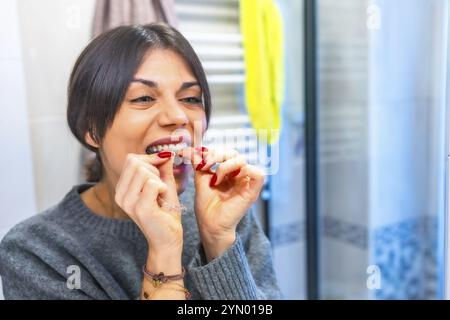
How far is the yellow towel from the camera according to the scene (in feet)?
3.78

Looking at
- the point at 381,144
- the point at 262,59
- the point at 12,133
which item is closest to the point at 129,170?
the point at 12,133

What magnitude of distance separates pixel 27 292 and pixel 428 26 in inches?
45.9

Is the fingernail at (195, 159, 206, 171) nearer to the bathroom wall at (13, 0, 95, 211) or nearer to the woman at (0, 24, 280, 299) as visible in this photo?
the woman at (0, 24, 280, 299)

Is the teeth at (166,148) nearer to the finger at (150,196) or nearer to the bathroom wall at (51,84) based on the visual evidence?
the finger at (150,196)

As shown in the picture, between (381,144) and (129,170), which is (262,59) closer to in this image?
(381,144)

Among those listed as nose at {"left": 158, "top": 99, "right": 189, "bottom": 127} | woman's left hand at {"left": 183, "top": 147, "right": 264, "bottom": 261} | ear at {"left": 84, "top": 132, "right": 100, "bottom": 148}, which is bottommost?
woman's left hand at {"left": 183, "top": 147, "right": 264, "bottom": 261}

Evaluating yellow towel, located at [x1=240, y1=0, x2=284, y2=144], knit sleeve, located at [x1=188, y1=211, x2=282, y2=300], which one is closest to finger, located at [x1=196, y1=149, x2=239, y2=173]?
knit sleeve, located at [x1=188, y1=211, x2=282, y2=300]

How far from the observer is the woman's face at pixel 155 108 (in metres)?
0.61

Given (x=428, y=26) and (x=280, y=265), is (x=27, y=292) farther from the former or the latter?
(x=428, y=26)

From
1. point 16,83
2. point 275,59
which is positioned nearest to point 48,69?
point 16,83

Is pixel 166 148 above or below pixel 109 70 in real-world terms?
below

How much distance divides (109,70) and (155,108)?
3.3 inches

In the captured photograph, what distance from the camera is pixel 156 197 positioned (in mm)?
556

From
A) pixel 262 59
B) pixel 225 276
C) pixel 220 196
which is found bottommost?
pixel 225 276
